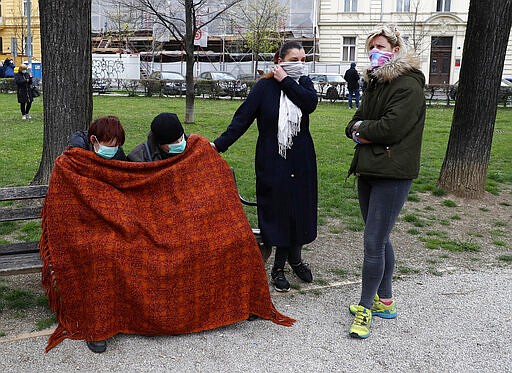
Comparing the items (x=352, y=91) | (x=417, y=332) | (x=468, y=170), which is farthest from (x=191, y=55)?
(x=417, y=332)

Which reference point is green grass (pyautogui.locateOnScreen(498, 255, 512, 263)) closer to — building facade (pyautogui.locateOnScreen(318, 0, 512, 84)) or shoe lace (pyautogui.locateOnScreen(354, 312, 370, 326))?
shoe lace (pyautogui.locateOnScreen(354, 312, 370, 326))

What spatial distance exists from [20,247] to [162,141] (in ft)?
4.09

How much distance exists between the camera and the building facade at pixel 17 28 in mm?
44719

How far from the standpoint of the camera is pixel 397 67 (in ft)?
12.3

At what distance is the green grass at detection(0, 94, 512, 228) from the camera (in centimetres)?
789

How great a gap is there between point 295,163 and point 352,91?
717 inches

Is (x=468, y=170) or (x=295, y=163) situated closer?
(x=295, y=163)

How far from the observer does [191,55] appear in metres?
15.9

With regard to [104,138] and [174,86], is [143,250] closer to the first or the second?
[104,138]

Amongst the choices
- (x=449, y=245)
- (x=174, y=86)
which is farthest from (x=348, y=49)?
(x=449, y=245)

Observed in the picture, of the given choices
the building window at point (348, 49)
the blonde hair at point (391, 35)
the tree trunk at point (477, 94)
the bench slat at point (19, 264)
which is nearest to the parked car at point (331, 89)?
the building window at point (348, 49)

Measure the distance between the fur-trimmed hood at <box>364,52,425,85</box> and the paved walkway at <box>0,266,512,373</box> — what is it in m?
1.63

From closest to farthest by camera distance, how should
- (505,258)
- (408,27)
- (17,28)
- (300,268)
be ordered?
(300,268)
(505,258)
(408,27)
(17,28)

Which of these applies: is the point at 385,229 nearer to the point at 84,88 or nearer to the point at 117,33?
the point at 84,88
